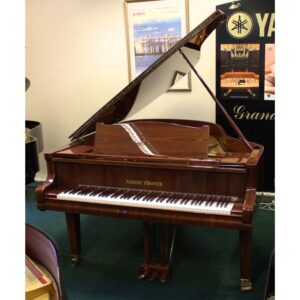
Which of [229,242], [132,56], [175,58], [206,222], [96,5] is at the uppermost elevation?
[96,5]

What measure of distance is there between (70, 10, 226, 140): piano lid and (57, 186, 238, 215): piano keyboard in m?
0.52

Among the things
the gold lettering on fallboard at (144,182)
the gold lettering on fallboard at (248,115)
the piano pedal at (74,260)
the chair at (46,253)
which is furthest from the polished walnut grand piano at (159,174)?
the gold lettering on fallboard at (248,115)

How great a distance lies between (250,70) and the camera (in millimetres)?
3898

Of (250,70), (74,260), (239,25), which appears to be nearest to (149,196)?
(74,260)

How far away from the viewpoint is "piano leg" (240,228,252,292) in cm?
245

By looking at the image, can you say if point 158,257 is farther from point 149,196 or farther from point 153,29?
point 153,29

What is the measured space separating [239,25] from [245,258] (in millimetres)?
Result: 2415

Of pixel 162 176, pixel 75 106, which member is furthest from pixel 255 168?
pixel 75 106

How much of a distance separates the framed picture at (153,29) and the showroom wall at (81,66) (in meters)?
0.09

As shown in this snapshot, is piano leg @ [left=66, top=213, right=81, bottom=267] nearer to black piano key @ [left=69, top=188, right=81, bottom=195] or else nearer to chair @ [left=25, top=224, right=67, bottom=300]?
black piano key @ [left=69, top=188, right=81, bottom=195]

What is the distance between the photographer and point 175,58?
2.53 metres
